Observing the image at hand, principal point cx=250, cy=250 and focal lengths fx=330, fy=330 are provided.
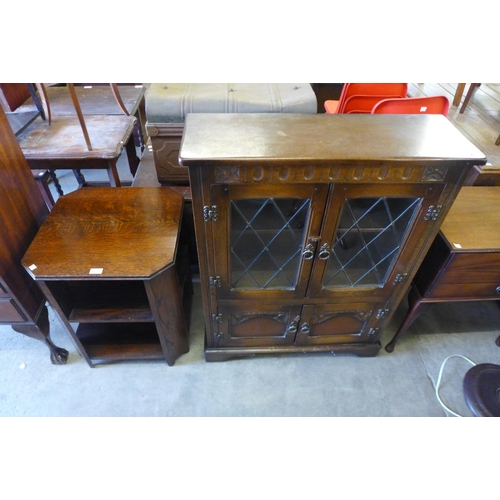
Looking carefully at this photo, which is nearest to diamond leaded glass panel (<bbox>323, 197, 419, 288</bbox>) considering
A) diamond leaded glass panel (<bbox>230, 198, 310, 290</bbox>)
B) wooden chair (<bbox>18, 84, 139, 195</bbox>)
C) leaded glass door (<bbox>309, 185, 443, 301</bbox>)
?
leaded glass door (<bbox>309, 185, 443, 301</bbox>)

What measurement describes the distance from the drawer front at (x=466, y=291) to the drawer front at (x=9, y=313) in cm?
147

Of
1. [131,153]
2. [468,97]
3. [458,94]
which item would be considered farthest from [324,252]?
[458,94]

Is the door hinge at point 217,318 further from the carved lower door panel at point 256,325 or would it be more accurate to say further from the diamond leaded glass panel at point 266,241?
the diamond leaded glass panel at point 266,241

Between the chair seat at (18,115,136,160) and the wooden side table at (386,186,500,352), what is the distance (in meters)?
1.28

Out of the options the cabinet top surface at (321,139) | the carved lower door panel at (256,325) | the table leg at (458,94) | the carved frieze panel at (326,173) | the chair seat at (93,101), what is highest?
the cabinet top surface at (321,139)

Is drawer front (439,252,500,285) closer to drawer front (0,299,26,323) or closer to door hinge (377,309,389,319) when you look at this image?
door hinge (377,309,389,319)

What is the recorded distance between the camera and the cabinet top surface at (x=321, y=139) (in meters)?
0.77

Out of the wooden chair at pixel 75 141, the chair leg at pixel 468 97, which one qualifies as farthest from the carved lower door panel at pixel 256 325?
the chair leg at pixel 468 97

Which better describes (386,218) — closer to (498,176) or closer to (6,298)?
(498,176)

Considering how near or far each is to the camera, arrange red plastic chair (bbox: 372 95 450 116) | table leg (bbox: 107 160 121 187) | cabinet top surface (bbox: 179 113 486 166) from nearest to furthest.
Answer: cabinet top surface (bbox: 179 113 486 166)
red plastic chair (bbox: 372 95 450 116)
table leg (bbox: 107 160 121 187)

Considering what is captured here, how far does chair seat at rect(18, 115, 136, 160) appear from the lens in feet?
4.35

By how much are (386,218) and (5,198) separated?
3.78ft

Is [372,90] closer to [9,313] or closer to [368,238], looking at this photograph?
[368,238]

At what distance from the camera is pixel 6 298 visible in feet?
3.56
